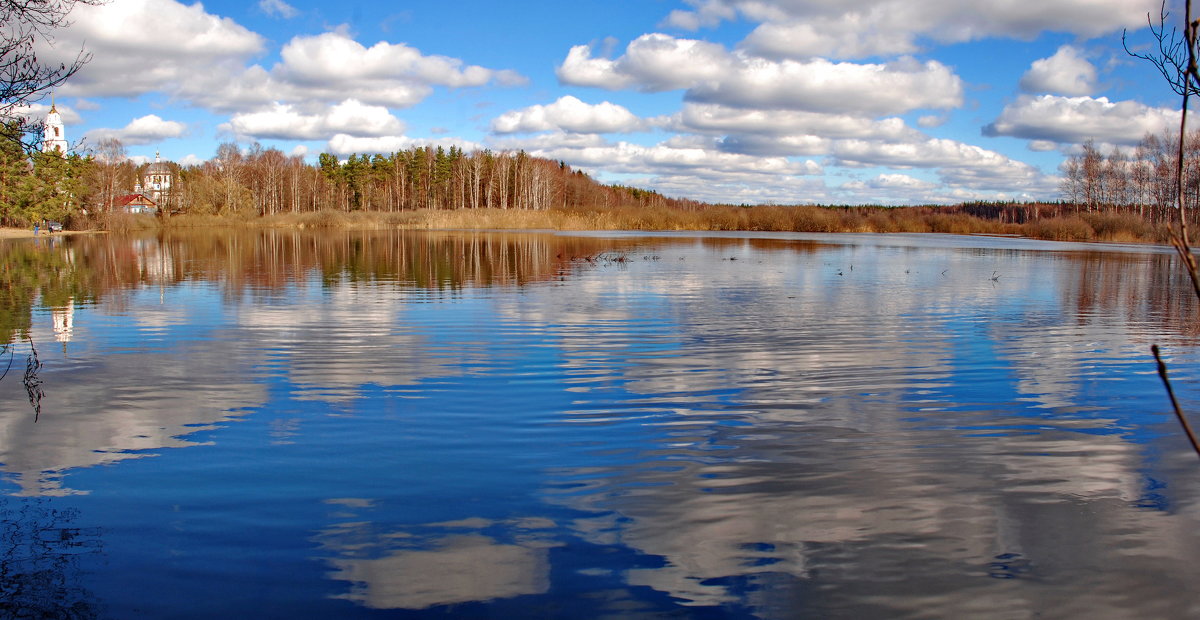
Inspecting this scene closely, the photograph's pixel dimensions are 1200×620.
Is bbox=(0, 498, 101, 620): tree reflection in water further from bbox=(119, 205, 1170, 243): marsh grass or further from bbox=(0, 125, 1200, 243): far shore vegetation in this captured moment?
bbox=(119, 205, 1170, 243): marsh grass

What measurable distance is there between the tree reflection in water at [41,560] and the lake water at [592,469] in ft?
0.06

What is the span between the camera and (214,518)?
5086 mm

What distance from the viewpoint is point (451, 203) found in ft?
374

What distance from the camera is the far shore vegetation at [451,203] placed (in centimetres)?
5731

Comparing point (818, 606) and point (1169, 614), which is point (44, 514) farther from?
point (1169, 614)

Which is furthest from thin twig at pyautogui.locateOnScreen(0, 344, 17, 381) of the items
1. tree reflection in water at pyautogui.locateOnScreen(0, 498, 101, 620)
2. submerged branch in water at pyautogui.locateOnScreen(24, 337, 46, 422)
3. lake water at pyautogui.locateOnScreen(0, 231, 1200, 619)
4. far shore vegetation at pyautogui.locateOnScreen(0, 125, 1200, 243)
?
far shore vegetation at pyautogui.locateOnScreen(0, 125, 1200, 243)

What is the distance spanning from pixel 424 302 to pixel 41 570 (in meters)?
12.2

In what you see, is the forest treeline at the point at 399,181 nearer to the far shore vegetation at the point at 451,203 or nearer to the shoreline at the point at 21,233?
the far shore vegetation at the point at 451,203

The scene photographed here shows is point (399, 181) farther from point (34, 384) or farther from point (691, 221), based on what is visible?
point (34, 384)

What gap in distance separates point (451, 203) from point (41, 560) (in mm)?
112373

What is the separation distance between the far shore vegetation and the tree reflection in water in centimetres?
4869

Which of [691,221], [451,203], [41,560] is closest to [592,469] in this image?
→ [41,560]

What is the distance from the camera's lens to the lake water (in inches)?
167

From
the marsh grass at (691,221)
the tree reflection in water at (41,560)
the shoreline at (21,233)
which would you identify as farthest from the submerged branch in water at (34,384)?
the marsh grass at (691,221)
